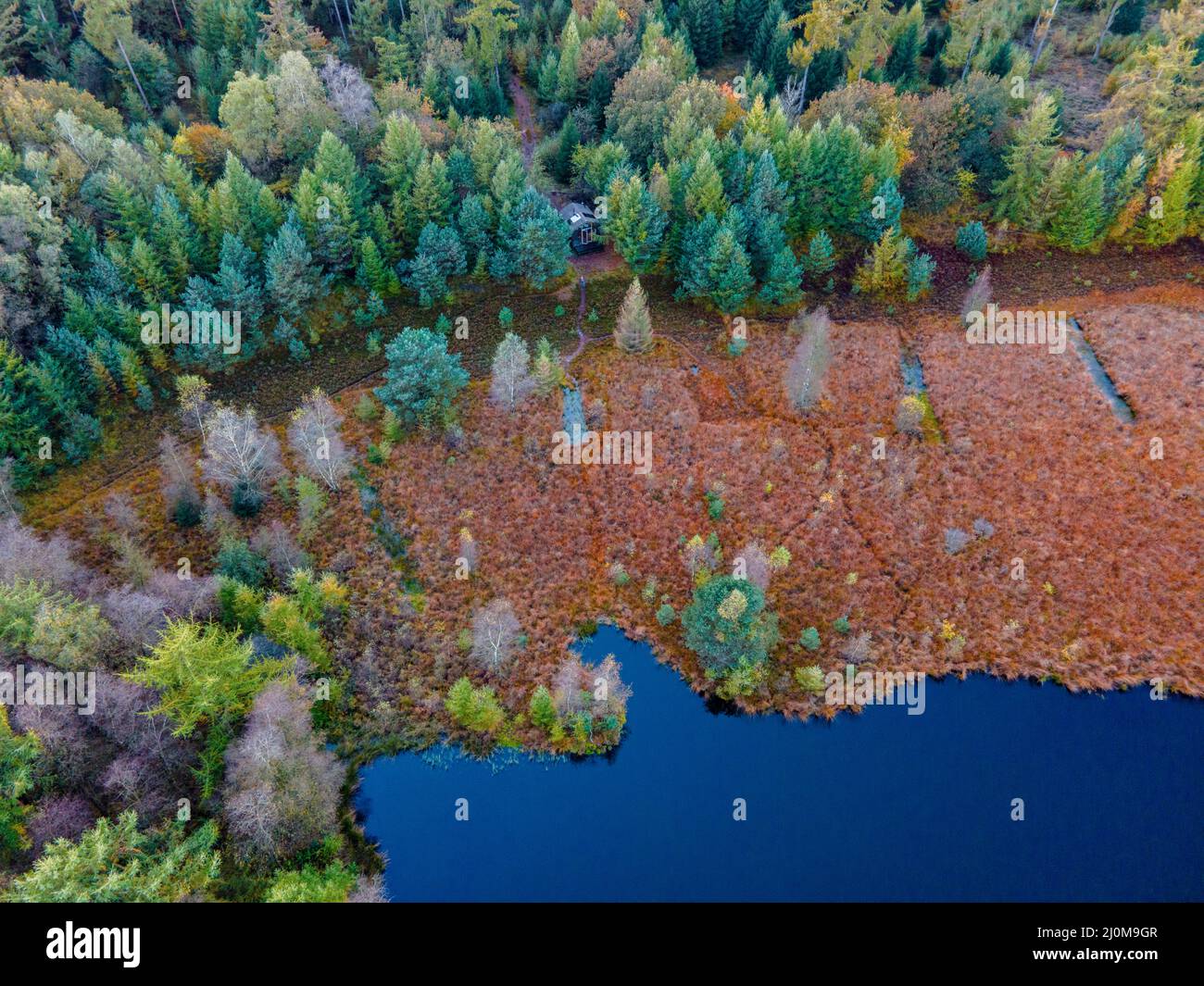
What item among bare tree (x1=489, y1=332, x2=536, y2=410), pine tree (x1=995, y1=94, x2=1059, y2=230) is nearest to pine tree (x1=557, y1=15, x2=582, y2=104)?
bare tree (x1=489, y1=332, x2=536, y2=410)

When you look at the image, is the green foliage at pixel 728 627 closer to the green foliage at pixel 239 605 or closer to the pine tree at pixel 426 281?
the green foliage at pixel 239 605

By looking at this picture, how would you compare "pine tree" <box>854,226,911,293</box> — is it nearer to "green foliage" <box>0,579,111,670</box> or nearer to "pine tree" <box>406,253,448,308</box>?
"pine tree" <box>406,253,448,308</box>

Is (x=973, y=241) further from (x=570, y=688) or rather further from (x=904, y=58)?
(x=570, y=688)

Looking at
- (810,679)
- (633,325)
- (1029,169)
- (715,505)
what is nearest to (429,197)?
(633,325)

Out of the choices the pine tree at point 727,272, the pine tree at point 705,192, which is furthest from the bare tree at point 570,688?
the pine tree at point 705,192

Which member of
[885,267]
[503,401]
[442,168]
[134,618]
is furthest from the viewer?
[885,267]

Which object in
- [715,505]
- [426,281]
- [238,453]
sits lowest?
[715,505]
